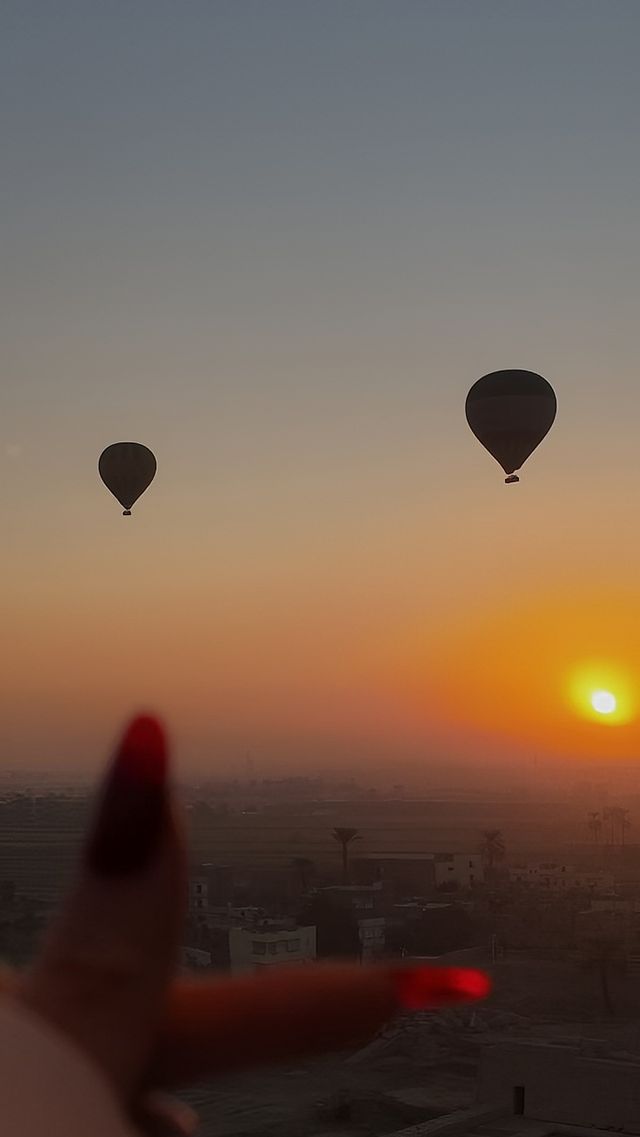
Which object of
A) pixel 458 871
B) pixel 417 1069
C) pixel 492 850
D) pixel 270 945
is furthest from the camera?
pixel 492 850

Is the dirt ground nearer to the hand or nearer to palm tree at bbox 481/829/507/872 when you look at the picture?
the hand

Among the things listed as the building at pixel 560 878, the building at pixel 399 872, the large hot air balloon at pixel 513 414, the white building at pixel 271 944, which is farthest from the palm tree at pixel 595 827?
the large hot air balloon at pixel 513 414

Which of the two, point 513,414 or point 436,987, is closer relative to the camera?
point 436,987

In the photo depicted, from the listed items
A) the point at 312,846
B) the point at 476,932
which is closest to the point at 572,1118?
the point at 476,932

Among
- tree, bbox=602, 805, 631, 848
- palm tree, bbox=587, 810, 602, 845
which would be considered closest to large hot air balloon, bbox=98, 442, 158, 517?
palm tree, bbox=587, 810, 602, 845

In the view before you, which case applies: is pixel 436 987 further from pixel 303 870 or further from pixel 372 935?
pixel 303 870

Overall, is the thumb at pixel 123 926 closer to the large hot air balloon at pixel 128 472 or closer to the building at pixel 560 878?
the large hot air balloon at pixel 128 472

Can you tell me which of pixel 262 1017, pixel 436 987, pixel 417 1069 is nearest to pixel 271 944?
pixel 417 1069
